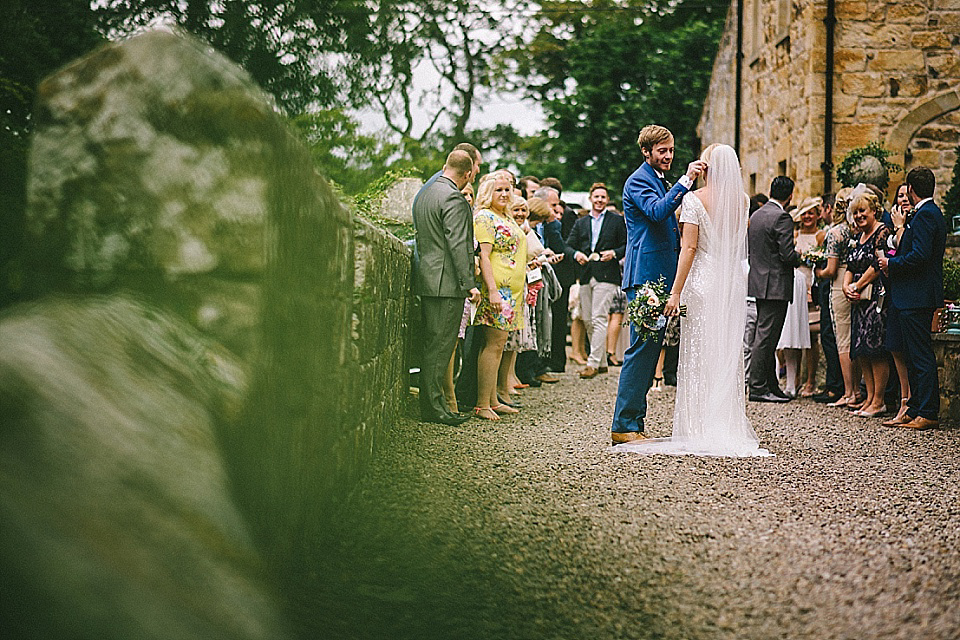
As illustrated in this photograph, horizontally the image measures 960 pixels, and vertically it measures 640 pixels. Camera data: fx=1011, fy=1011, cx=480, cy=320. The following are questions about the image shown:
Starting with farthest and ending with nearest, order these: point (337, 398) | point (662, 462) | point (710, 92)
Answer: point (710, 92) < point (662, 462) < point (337, 398)

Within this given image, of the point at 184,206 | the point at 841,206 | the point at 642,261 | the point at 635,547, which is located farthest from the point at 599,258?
the point at 184,206

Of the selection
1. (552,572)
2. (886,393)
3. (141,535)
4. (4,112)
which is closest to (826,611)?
(552,572)

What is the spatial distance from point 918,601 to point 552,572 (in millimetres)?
1277

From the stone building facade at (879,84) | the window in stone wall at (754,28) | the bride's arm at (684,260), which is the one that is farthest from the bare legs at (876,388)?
the window in stone wall at (754,28)

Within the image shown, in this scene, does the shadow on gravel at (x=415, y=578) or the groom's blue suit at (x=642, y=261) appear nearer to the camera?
the shadow on gravel at (x=415, y=578)

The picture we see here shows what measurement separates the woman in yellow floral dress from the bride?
1.81 m

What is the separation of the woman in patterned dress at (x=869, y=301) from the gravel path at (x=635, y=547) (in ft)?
7.68

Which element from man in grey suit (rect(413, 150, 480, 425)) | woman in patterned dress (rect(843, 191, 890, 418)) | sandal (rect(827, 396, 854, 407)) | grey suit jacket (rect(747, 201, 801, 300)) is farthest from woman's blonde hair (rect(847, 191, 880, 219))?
man in grey suit (rect(413, 150, 480, 425))

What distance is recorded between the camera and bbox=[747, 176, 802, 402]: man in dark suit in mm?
10383

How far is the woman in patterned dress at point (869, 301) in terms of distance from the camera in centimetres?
906

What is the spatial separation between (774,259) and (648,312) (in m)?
4.20

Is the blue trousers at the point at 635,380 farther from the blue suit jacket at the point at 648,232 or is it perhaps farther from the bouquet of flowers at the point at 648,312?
the blue suit jacket at the point at 648,232

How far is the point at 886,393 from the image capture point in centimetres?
949

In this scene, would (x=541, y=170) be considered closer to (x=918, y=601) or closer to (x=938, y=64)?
(x=938, y=64)
